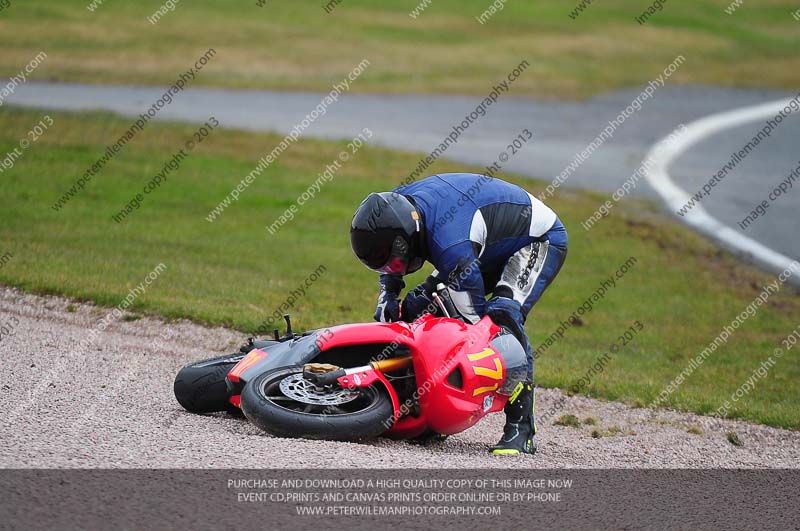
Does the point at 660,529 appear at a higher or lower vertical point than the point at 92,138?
higher

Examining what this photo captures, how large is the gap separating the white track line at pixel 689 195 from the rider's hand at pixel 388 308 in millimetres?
9102

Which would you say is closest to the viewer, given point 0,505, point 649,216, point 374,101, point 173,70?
point 0,505

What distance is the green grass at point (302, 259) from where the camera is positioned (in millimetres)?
11562

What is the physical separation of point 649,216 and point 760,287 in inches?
163

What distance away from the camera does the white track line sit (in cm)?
1658

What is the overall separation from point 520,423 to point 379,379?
1201mm

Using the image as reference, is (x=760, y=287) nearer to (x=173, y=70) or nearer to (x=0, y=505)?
(x=0, y=505)

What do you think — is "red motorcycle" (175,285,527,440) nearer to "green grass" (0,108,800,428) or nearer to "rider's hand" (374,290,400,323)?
"rider's hand" (374,290,400,323)

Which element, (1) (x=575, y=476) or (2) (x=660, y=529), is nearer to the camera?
(2) (x=660, y=529)

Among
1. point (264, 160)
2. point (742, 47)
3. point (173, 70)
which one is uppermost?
point (742, 47)

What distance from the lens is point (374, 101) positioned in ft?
92.0

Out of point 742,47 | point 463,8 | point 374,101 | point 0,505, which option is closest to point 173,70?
point 374,101

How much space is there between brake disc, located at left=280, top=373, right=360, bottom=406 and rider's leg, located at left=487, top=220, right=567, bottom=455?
120cm

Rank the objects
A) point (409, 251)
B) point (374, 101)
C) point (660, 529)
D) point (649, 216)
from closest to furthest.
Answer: point (660, 529) < point (409, 251) < point (649, 216) < point (374, 101)
